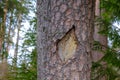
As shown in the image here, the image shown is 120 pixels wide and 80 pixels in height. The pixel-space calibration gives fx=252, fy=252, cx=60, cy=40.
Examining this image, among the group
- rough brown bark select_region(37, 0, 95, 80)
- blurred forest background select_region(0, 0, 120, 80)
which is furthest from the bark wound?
blurred forest background select_region(0, 0, 120, 80)

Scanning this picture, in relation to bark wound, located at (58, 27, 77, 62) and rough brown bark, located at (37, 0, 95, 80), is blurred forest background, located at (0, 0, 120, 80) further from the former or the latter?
bark wound, located at (58, 27, 77, 62)

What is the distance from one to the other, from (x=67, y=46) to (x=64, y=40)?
0.05m


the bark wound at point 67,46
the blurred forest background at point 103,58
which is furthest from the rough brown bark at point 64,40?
the blurred forest background at point 103,58

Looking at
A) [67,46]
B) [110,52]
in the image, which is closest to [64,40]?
[67,46]

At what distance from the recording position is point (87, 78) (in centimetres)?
204

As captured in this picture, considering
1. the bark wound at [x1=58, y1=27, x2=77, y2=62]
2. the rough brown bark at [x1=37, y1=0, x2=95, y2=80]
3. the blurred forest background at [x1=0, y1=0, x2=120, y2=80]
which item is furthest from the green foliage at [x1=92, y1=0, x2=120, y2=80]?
the bark wound at [x1=58, y1=27, x2=77, y2=62]

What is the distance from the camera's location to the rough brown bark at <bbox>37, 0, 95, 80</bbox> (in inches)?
78.4

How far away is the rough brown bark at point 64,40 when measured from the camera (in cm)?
199

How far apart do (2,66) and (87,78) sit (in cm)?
1158

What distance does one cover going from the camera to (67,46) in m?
2.00

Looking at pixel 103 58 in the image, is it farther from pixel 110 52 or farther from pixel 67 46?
pixel 67 46

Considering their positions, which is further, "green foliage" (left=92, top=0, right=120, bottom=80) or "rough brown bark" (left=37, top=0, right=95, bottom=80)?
"green foliage" (left=92, top=0, right=120, bottom=80)

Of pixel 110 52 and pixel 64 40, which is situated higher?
pixel 64 40

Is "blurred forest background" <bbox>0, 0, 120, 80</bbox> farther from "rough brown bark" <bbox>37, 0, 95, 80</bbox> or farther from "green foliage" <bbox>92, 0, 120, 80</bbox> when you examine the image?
"rough brown bark" <bbox>37, 0, 95, 80</bbox>
